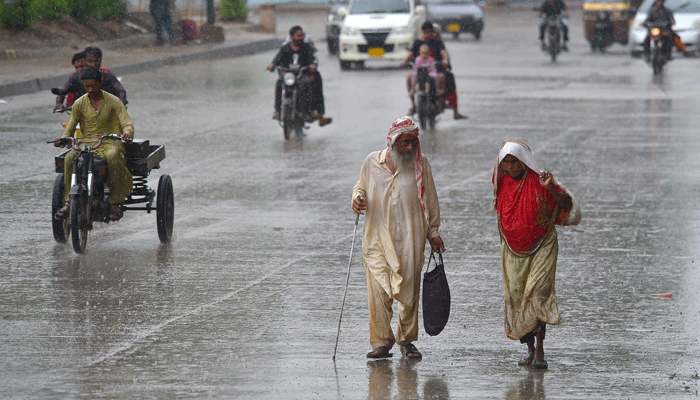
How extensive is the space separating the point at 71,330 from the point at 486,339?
92.2 inches

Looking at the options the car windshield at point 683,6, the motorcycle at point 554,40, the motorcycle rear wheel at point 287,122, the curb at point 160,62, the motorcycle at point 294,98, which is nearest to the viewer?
the motorcycle rear wheel at point 287,122

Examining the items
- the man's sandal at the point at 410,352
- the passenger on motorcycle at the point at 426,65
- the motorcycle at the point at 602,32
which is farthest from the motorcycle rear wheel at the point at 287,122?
the motorcycle at the point at 602,32

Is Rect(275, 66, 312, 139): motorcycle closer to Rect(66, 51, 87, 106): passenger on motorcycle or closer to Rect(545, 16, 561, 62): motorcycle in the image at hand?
Rect(66, 51, 87, 106): passenger on motorcycle

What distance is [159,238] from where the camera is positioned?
10.0 metres

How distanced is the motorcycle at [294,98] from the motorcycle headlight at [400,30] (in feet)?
43.0

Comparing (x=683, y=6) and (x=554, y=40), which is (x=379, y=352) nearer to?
(x=554, y=40)

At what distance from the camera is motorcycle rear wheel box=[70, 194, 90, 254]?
9.20 m

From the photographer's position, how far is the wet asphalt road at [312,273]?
246 inches

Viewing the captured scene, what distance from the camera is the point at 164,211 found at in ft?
32.5

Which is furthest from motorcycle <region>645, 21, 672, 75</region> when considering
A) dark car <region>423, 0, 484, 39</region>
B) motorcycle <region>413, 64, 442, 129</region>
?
dark car <region>423, 0, 484, 39</region>

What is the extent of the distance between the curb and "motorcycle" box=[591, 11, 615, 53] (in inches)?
359

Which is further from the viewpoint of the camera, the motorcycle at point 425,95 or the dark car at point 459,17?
the dark car at point 459,17

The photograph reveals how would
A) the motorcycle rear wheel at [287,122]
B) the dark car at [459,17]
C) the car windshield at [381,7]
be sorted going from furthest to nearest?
the dark car at [459,17] < the car windshield at [381,7] < the motorcycle rear wheel at [287,122]

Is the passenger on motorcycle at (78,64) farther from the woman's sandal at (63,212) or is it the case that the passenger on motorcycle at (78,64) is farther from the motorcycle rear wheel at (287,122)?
the motorcycle rear wheel at (287,122)
